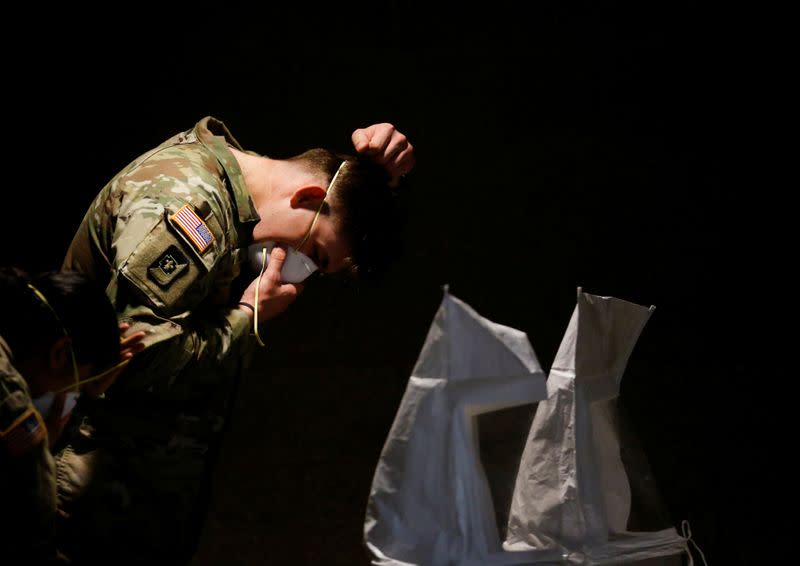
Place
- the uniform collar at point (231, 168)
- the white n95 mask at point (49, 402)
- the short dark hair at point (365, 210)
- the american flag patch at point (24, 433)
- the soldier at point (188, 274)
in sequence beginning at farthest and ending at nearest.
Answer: the short dark hair at point (365, 210)
the uniform collar at point (231, 168)
the soldier at point (188, 274)
the white n95 mask at point (49, 402)
the american flag patch at point (24, 433)

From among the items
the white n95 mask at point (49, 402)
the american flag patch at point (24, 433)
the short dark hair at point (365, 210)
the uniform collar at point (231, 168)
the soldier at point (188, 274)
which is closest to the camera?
the american flag patch at point (24, 433)

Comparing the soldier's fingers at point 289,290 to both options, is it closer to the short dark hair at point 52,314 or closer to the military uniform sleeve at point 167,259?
the military uniform sleeve at point 167,259

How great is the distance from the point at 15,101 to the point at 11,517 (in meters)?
1.70

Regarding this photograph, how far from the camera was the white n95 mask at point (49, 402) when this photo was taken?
1436mm

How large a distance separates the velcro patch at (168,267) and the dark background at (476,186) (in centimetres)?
125

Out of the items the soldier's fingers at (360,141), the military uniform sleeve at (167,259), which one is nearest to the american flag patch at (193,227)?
the military uniform sleeve at (167,259)

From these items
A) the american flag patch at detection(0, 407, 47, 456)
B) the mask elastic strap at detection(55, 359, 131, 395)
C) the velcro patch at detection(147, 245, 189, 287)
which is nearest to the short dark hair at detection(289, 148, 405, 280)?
the velcro patch at detection(147, 245, 189, 287)

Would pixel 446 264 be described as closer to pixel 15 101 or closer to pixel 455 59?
pixel 455 59

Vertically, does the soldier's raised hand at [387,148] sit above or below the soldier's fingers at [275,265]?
above

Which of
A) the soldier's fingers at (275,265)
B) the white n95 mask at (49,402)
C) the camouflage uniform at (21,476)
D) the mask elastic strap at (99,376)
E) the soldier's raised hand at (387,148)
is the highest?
the soldier's raised hand at (387,148)

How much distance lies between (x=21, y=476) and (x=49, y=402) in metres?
0.15

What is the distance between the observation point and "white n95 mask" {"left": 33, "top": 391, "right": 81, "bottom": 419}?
144 centimetres

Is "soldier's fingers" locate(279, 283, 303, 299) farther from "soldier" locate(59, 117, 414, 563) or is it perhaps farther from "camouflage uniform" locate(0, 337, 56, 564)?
"camouflage uniform" locate(0, 337, 56, 564)

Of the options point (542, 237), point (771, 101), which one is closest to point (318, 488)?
point (542, 237)
